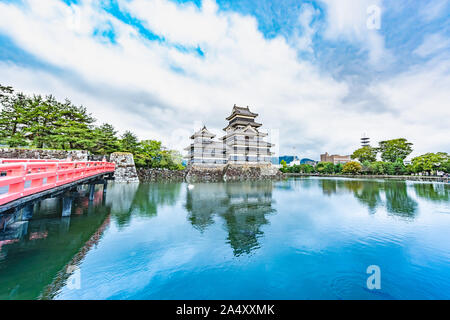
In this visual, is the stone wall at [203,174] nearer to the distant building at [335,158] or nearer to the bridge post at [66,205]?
the bridge post at [66,205]

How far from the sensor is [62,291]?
282cm

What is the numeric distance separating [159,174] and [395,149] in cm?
4245

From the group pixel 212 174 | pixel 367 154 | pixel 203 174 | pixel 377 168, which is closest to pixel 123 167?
pixel 203 174

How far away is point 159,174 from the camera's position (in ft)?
76.4

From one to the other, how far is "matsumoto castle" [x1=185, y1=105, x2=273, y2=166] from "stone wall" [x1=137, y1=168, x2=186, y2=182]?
255 cm

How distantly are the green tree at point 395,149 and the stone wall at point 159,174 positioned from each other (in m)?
38.5

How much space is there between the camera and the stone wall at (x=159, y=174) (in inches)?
874

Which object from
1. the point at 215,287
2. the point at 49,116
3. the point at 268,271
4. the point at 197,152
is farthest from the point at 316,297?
the point at 197,152

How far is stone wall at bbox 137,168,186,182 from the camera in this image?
22188mm

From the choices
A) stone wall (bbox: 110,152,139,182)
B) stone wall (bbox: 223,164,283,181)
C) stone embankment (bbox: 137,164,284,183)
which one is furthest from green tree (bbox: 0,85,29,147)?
stone wall (bbox: 223,164,283,181)

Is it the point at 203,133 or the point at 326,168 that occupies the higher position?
the point at 203,133

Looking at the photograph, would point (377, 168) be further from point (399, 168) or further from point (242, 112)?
point (242, 112)

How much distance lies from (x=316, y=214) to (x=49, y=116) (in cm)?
2003
